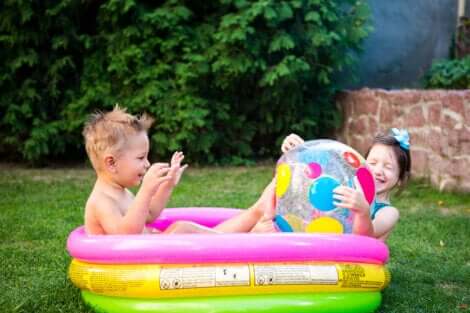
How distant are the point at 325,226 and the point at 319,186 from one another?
0.19 m

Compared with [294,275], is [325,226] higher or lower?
higher

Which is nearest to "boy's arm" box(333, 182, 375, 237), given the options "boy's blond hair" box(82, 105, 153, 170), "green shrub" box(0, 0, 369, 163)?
"boy's blond hair" box(82, 105, 153, 170)

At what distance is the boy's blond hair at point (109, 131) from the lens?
3.19 metres

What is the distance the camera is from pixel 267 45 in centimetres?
793

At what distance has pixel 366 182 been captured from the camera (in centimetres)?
318

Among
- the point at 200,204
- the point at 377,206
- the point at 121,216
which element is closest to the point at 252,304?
the point at 121,216

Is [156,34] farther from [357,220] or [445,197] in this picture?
[357,220]

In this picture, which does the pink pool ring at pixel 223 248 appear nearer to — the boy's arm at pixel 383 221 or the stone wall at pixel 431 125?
the boy's arm at pixel 383 221

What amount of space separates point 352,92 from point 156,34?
2533 millimetres

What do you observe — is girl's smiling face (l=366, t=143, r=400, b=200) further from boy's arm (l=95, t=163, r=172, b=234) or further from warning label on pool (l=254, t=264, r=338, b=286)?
boy's arm (l=95, t=163, r=172, b=234)

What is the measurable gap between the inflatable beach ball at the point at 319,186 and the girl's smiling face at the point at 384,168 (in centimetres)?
34

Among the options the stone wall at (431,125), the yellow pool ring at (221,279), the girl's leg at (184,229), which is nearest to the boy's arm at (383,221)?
the yellow pool ring at (221,279)

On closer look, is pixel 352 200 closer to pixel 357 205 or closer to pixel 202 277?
pixel 357 205

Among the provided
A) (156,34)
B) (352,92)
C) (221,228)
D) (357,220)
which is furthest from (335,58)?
(357,220)
